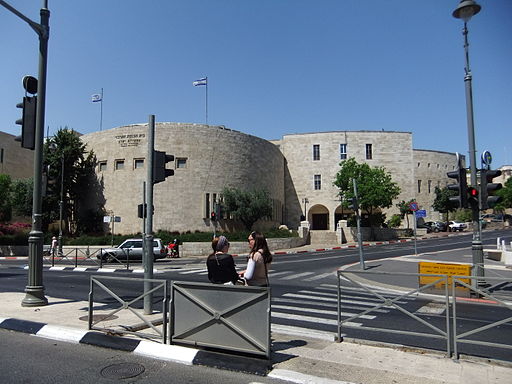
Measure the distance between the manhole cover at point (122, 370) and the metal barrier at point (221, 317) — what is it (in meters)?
0.67

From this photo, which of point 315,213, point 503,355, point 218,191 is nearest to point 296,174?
point 315,213

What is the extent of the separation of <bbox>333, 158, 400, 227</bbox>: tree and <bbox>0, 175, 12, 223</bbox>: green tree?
34.1m

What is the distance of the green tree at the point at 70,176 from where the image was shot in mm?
37750

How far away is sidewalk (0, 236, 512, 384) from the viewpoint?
4.49m

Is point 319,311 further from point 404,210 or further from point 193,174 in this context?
point 404,210

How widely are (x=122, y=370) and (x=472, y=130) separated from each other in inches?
440

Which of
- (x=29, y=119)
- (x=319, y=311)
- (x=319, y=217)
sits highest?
(x=29, y=119)

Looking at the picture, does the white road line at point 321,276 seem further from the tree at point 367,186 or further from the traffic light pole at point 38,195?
the tree at point 367,186

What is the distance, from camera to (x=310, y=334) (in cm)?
657

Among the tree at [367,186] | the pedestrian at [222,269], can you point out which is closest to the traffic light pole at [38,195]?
the pedestrian at [222,269]

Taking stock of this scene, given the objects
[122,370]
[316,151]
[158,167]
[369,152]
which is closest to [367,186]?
[316,151]

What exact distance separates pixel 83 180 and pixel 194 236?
1559cm

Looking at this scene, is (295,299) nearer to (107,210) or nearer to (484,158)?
(484,158)

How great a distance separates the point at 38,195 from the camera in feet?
29.3
